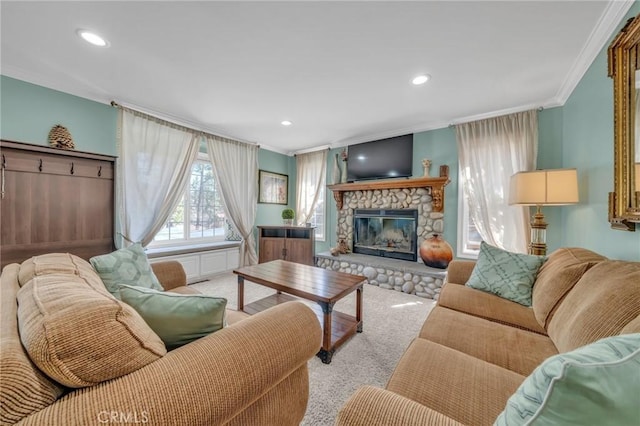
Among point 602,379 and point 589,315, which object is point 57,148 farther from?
point 589,315

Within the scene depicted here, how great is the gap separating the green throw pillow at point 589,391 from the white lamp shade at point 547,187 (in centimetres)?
205

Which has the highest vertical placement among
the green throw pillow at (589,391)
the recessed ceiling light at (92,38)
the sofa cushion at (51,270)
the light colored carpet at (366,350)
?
the recessed ceiling light at (92,38)

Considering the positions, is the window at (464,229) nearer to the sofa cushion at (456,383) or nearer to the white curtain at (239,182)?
the sofa cushion at (456,383)

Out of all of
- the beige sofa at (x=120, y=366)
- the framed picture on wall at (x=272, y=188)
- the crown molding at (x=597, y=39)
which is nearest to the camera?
the beige sofa at (x=120, y=366)

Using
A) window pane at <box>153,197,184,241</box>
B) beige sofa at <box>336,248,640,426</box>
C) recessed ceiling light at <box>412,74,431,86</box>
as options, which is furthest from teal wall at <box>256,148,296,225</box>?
beige sofa at <box>336,248,640,426</box>

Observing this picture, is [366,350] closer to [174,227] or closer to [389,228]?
[389,228]

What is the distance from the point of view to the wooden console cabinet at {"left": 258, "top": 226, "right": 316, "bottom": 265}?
4.22m

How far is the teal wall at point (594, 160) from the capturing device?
1.66m

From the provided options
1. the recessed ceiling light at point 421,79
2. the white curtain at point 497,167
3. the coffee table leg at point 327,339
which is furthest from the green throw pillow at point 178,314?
the white curtain at point 497,167

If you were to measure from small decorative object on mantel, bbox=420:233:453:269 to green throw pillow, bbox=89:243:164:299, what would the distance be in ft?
10.1

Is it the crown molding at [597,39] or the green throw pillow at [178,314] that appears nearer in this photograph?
the green throw pillow at [178,314]

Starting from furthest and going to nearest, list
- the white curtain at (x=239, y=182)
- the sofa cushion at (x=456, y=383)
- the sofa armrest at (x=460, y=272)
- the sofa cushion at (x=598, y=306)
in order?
the white curtain at (x=239, y=182) → the sofa armrest at (x=460, y=272) → the sofa cushion at (x=598, y=306) → the sofa cushion at (x=456, y=383)

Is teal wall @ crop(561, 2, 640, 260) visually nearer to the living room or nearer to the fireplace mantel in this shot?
the living room

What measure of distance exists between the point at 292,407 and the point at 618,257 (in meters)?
2.25
